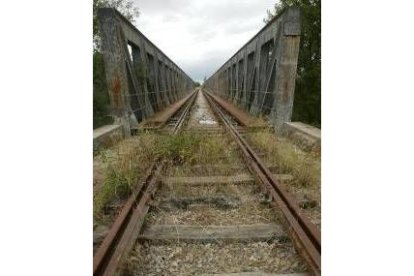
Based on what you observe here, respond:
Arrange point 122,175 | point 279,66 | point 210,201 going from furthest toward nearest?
1. point 279,66
2. point 122,175
3. point 210,201

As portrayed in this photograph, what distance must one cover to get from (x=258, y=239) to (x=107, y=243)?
1.21 metres

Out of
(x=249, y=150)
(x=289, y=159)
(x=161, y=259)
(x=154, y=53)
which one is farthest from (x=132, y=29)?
(x=161, y=259)

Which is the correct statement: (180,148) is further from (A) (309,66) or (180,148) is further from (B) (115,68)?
(A) (309,66)

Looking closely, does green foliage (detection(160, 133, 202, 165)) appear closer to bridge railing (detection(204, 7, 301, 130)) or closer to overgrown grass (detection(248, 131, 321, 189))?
overgrown grass (detection(248, 131, 321, 189))

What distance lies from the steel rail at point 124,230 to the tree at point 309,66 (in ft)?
54.4

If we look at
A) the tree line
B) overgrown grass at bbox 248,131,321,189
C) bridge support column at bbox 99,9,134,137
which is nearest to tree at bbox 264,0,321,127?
the tree line

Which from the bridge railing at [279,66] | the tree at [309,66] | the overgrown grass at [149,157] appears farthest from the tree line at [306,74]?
the overgrown grass at [149,157]

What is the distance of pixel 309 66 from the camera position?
67.4 feet

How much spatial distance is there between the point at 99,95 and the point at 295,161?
59.5 feet

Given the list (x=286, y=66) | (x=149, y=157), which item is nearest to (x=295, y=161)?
(x=149, y=157)

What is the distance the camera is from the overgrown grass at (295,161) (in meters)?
4.95

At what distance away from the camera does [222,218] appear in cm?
382

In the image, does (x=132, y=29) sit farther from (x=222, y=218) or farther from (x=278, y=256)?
(x=278, y=256)

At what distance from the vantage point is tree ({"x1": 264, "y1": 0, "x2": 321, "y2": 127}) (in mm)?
19531
